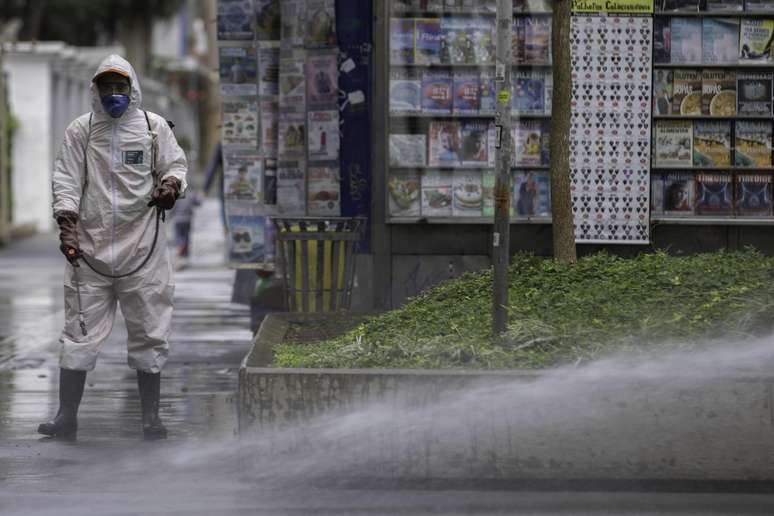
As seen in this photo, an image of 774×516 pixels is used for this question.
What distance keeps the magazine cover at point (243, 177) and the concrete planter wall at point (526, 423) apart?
595cm

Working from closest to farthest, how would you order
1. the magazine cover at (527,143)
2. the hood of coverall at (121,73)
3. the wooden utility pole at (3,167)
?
the hood of coverall at (121,73) → the magazine cover at (527,143) → the wooden utility pole at (3,167)

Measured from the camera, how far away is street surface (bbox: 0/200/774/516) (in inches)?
253

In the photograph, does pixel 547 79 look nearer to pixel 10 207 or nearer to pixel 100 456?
pixel 100 456

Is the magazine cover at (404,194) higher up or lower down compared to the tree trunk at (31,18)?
lower down

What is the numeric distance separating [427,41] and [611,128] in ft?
4.63

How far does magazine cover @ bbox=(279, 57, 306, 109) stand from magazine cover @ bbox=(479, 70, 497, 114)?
142cm

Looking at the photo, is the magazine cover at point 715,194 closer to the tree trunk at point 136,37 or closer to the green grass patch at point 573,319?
the green grass patch at point 573,319

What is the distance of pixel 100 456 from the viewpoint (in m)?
7.56

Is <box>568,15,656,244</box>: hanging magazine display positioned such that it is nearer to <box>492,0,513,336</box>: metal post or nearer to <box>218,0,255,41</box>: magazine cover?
<box>218,0,255,41</box>: magazine cover

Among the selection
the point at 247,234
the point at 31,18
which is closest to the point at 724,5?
the point at 247,234

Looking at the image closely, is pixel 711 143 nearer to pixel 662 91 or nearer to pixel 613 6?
pixel 662 91

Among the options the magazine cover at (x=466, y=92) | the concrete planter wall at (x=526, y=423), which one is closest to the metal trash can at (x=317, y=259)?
the magazine cover at (x=466, y=92)

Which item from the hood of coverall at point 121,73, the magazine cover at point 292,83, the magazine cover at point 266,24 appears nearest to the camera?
the hood of coverall at point 121,73

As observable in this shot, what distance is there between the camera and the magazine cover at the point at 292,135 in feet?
40.5
